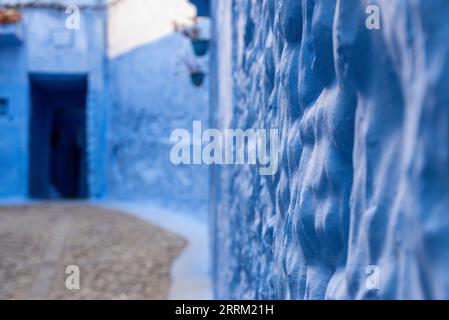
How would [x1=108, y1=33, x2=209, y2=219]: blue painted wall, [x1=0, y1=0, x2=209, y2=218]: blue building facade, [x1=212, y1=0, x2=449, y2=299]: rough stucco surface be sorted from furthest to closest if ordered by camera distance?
[x1=0, y1=0, x2=209, y2=218]: blue building facade
[x1=108, y1=33, x2=209, y2=219]: blue painted wall
[x1=212, y1=0, x2=449, y2=299]: rough stucco surface

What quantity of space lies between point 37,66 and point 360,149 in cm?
1240

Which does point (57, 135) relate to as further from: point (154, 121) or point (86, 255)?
point (86, 255)

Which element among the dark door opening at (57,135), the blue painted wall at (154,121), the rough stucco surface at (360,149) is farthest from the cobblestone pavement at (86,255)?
the dark door opening at (57,135)

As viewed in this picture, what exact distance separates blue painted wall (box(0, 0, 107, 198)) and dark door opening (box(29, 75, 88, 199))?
1.58 feet

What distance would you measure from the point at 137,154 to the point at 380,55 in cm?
1057

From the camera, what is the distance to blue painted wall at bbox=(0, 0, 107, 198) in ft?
39.8

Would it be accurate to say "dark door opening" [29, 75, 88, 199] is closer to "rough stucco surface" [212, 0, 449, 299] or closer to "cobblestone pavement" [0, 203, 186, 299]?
"cobblestone pavement" [0, 203, 186, 299]

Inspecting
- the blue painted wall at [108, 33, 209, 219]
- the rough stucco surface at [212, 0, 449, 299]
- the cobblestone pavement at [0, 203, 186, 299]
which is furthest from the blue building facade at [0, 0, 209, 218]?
the rough stucco surface at [212, 0, 449, 299]

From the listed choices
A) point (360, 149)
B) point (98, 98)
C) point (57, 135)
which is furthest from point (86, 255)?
point (57, 135)

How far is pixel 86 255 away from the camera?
551 centimetres

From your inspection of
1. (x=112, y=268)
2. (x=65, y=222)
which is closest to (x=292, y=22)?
(x=112, y=268)

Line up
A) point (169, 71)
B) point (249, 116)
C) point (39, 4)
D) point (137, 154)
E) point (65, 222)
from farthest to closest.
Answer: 1. point (39, 4)
2. point (137, 154)
3. point (169, 71)
4. point (65, 222)
5. point (249, 116)
